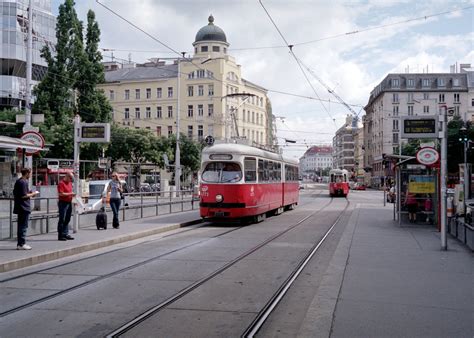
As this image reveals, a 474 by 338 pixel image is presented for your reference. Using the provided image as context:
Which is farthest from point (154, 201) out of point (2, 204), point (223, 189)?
point (2, 204)

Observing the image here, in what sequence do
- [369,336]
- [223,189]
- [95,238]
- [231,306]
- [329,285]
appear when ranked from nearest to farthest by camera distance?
1. [369,336]
2. [231,306]
3. [329,285]
4. [95,238]
5. [223,189]

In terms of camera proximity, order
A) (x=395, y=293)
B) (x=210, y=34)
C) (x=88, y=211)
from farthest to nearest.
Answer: (x=210, y=34)
(x=88, y=211)
(x=395, y=293)

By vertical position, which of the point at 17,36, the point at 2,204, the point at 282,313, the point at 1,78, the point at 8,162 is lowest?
the point at 282,313

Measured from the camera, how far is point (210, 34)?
74250mm

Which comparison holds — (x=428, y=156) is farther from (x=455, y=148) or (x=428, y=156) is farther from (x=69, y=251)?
(x=455, y=148)

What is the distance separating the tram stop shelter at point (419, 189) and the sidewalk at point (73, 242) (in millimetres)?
8104

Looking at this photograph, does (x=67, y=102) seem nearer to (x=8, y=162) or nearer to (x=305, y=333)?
(x=8, y=162)

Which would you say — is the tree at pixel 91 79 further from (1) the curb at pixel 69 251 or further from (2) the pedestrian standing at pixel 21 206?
(2) the pedestrian standing at pixel 21 206

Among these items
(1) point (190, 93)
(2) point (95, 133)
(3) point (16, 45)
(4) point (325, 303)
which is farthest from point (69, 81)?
(4) point (325, 303)

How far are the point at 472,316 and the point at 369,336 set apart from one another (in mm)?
1837

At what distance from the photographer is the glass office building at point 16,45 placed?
183 ft

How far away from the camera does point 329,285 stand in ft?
29.1

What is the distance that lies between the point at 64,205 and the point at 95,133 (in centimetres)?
285

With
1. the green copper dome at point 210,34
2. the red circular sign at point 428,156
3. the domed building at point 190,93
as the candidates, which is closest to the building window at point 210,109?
the domed building at point 190,93
